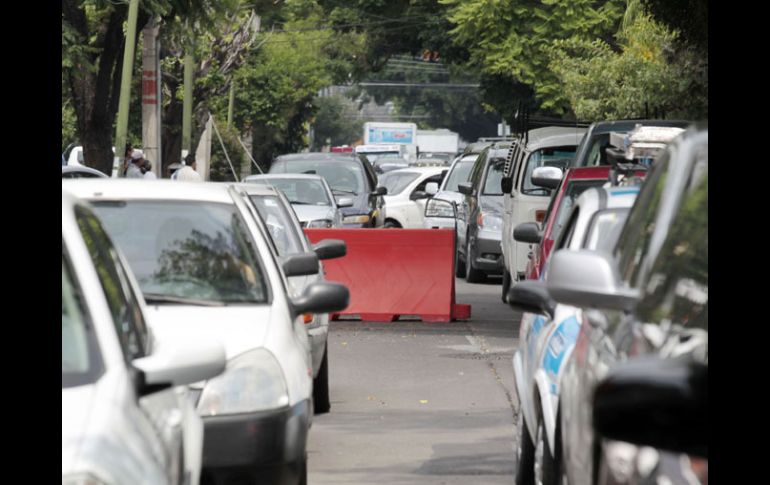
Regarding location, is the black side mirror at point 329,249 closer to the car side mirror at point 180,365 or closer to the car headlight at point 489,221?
the car side mirror at point 180,365

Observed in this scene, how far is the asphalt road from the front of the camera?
29.4 ft

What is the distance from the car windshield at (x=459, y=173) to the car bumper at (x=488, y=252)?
4695mm

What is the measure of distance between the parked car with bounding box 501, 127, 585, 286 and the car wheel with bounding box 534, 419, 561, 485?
9.89 meters

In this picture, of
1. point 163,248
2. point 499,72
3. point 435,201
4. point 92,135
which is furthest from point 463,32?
point 163,248

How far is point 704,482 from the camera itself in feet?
10.7

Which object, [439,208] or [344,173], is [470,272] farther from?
[344,173]

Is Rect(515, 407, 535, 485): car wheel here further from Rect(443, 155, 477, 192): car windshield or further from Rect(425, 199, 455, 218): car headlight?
Rect(443, 155, 477, 192): car windshield

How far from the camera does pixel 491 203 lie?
2183 centimetres

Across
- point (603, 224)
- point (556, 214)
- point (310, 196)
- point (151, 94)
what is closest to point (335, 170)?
point (151, 94)

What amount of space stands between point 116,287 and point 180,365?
2.34 feet

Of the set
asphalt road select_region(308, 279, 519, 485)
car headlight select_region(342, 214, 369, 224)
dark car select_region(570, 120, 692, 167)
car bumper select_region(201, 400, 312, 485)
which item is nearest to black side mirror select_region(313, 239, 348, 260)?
asphalt road select_region(308, 279, 519, 485)

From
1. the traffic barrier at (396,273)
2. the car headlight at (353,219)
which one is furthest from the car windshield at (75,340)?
the car headlight at (353,219)
